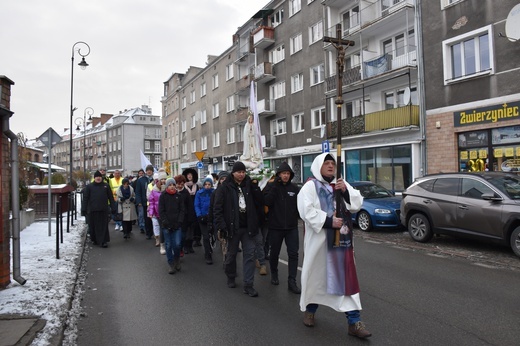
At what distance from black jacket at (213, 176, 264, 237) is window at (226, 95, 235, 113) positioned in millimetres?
33615

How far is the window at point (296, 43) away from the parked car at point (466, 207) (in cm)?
2003

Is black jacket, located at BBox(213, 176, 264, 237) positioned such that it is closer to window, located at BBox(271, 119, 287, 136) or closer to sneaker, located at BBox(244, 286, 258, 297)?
sneaker, located at BBox(244, 286, 258, 297)

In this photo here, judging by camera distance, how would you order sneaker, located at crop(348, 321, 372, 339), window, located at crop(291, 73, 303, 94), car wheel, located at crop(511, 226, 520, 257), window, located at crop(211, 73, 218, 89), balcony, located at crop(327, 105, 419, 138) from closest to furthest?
1. sneaker, located at crop(348, 321, 372, 339)
2. car wheel, located at crop(511, 226, 520, 257)
3. balcony, located at crop(327, 105, 419, 138)
4. window, located at crop(291, 73, 303, 94)
5. window, located at crop(211, 73, 218, 89)

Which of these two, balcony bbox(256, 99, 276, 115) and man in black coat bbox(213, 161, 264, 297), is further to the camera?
balcony bbox(256, 99, 276, 115)

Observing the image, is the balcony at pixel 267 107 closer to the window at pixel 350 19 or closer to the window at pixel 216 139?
the window at pixel 350 19

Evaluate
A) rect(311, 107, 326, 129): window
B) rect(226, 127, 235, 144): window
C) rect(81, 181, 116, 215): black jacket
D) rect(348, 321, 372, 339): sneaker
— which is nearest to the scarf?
rect(348, 321, 372, 339): sneaker

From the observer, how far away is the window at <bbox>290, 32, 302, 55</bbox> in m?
28.1

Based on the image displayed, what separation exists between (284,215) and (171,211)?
2.45 meters

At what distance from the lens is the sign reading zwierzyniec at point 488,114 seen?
1448 centimetres

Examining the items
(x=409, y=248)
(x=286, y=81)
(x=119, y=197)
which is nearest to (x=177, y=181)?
(x=119, y=197)

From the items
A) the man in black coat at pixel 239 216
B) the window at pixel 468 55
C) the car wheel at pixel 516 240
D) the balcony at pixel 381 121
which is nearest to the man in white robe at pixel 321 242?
the man in black coat at pixel 239 216

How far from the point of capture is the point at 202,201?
28.9 feet

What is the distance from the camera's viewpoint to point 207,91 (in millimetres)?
45094

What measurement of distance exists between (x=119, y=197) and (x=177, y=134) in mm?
44607
